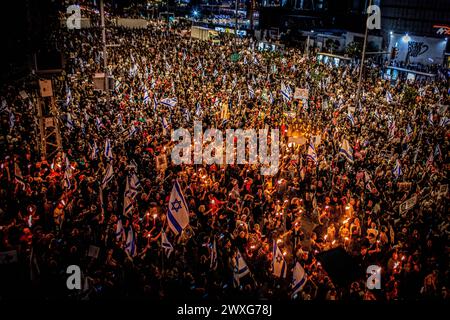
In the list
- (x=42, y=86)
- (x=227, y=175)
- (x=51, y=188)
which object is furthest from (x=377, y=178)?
(x=42, y=86)

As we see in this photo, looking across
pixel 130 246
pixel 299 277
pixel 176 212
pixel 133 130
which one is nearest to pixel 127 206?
pixel 130 246

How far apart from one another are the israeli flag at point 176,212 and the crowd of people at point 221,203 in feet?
1.39

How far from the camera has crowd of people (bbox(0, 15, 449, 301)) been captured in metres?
8.15

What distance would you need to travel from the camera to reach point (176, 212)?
8297 mm

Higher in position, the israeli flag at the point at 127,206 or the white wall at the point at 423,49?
the white wall at the point at 423,49

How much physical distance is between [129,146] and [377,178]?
930cm

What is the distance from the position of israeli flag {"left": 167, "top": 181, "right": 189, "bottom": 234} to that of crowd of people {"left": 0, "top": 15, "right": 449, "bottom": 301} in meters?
→ 0.42

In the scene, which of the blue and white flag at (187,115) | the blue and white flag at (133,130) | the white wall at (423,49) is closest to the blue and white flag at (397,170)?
the blue and white flag at (187,115)

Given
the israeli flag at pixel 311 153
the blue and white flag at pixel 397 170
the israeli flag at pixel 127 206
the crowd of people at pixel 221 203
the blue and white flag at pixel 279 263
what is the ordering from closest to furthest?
the blue and white flag at pixel 279 263, the crowd of people at pixel 221 203, the israeli flag at pixel 127 206, the blue and white flag at pixel 397 170, the israeli flag at pixel 311 153

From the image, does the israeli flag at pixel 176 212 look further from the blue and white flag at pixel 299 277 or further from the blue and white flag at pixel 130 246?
the blue and white flag at pixel 299 277

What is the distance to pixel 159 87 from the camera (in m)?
23.2

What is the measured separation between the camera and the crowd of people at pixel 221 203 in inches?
321
